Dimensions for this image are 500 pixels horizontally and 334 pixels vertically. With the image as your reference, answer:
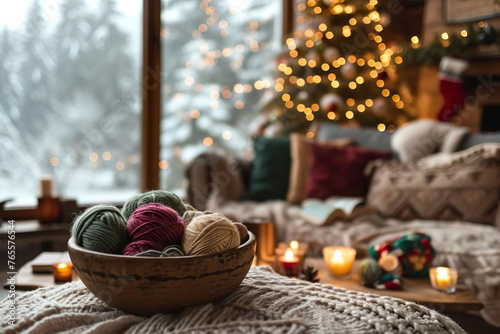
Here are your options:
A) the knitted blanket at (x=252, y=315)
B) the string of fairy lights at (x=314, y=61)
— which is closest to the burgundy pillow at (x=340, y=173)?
the string of fairy lights at (x=314, y=61)

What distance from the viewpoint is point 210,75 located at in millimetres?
3561

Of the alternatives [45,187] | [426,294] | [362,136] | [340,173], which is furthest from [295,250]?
[362,136]

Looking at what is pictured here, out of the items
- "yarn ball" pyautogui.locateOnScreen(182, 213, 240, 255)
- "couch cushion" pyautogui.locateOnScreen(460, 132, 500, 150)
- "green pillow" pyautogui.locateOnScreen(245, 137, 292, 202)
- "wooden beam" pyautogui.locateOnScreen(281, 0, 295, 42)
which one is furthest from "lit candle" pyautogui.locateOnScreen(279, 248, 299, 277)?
"wooden beam" pyautogui.locateOnScreen(281, 0, 295, 42)

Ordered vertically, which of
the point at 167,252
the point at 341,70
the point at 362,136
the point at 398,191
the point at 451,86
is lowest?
the point at 398,191

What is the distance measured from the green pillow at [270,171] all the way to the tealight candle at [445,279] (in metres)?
1.35

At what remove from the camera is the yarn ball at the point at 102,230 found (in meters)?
0.67

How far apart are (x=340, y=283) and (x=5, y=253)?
2166mm

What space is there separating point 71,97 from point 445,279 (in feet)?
8.45

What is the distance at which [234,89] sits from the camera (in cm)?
367

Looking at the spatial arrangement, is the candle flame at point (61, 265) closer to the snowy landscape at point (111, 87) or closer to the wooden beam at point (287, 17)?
the snowy landscape at point (111, 87)

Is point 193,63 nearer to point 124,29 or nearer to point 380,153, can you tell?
point 124,29

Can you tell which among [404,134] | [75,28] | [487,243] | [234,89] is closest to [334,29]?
[234,89]

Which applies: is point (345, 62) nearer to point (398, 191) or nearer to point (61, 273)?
point (398, 191)

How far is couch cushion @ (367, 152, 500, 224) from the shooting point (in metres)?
2.01
